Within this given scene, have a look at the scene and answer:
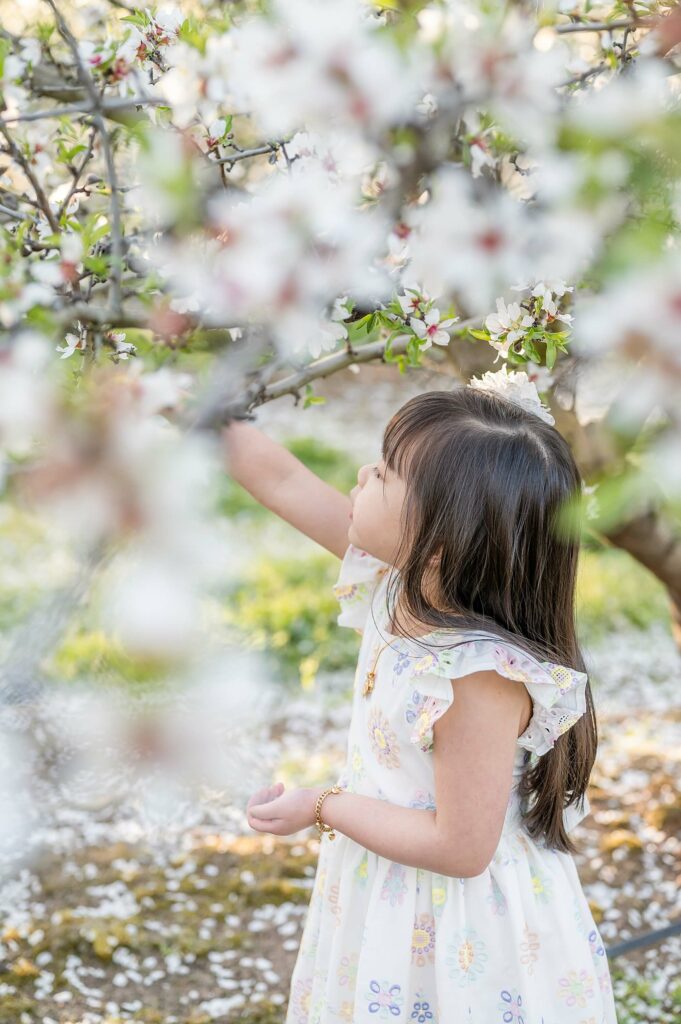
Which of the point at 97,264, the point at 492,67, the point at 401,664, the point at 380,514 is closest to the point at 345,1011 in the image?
the point at 401,664

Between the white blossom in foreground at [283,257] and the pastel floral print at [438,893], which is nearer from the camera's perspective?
the white blossom in foreground at [283,257]

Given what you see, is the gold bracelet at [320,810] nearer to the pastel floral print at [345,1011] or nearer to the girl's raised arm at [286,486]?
the pastel floral print at [345,1011]

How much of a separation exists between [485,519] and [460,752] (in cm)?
29

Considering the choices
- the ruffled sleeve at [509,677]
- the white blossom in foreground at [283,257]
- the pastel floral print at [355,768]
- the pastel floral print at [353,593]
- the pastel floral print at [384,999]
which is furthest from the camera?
the pastel floral print at [353,593]

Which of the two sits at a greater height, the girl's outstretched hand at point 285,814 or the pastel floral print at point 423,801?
the pastel floral print at point 423,801

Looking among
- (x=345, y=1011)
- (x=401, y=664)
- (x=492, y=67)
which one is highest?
(x=492, y=67)

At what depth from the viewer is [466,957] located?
4.23 ft

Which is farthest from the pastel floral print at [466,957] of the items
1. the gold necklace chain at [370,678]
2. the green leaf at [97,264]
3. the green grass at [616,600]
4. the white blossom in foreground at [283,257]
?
the green grass at [616,600]

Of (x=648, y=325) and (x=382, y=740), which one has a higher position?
(x=648, y=325)

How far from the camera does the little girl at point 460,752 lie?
121cm

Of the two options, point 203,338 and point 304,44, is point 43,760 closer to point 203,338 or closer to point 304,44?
point 203,338

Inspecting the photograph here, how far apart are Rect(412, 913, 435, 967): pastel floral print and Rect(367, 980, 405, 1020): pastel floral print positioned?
5 centimetres

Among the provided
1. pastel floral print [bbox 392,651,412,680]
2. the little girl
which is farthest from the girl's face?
pastel floral print [bbox 392,651,412,680]

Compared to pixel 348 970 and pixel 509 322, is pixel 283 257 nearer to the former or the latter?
pixel 509 322
